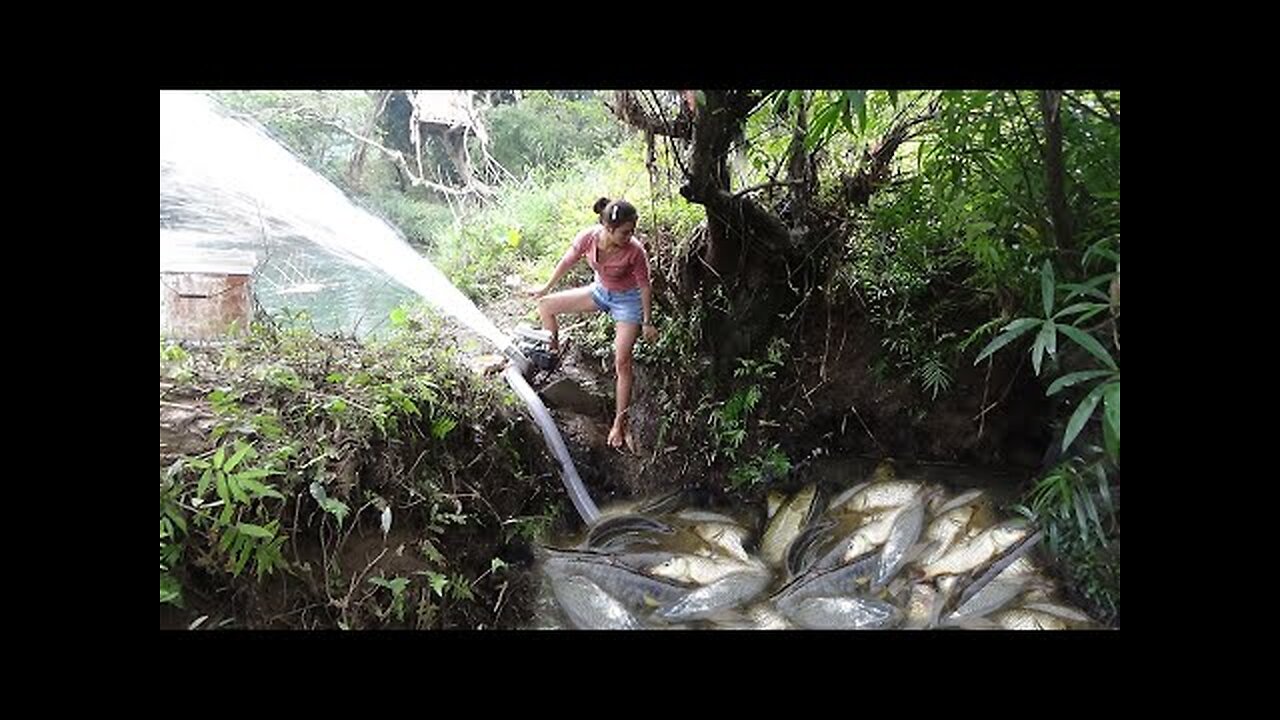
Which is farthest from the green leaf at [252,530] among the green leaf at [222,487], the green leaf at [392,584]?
the green leaf at [392,584]

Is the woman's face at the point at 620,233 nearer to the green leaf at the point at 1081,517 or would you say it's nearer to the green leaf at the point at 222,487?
the green leaf at the point at 222,487

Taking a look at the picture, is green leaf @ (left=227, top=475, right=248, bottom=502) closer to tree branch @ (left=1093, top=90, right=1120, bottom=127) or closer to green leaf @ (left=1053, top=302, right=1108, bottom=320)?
green leaf @ (left=1053, top=302, right=1108, bottom=320)

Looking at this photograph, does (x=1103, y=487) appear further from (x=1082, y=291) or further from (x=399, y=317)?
(x=399, y=317)

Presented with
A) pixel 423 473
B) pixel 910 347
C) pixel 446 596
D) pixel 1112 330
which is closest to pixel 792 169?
pixel 910 347

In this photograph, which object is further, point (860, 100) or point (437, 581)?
point (437, 581)

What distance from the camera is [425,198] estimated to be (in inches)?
112

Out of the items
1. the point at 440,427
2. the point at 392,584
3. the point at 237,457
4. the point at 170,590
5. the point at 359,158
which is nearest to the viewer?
the point at 170,590

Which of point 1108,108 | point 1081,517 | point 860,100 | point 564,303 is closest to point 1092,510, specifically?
point 1081,517

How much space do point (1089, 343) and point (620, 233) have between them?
3.77ft

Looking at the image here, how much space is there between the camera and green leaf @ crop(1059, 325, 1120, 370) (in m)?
1.80

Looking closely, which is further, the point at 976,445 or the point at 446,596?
the point at 976,445

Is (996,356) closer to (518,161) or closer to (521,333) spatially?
(521,333)

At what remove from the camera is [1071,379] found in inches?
74.0

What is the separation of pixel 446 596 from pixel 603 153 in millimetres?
1507
